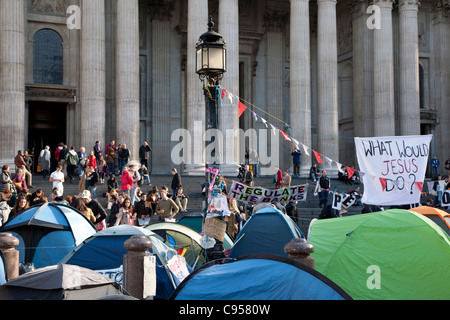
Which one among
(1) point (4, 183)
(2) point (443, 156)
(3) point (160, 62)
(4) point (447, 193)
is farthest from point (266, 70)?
(1) point (4, 183)

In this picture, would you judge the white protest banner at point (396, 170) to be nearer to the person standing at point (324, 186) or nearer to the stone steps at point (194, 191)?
the stone steps at point (194, 191)

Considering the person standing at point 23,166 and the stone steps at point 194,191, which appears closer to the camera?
the person standing at point 23,166

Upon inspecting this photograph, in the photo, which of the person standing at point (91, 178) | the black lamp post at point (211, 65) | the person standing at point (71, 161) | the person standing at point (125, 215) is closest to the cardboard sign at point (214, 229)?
the black lamp post at point (211, 65)

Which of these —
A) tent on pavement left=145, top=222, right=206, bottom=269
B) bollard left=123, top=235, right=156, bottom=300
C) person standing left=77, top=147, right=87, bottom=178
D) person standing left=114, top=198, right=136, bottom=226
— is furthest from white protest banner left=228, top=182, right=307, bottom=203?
person standing left=77, top=147, right=87, bottom=178

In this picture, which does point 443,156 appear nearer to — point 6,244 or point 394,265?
point 394,265

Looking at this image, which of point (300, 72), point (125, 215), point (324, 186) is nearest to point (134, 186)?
point (125, 215)

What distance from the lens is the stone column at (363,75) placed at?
3769cm

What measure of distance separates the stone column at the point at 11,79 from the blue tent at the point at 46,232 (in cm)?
1540

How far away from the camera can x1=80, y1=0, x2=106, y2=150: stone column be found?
95.4 ft

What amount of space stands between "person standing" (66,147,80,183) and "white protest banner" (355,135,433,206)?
51.7 ft

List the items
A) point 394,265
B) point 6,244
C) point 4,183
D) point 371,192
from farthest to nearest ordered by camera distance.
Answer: point 4,183, point 371,192, point 394,265, point 6,244

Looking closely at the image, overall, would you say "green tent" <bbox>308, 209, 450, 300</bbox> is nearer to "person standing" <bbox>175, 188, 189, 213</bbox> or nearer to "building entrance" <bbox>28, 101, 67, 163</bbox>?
"person standing" <bbox>175, 188, 189, 213</bbox>

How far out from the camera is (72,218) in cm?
1322

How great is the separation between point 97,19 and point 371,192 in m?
20.8
